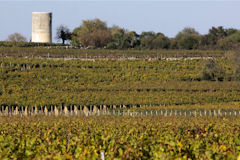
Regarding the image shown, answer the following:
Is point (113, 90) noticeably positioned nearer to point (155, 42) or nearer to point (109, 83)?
point (109, 83)

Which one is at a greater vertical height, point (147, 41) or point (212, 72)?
point (147, 41)

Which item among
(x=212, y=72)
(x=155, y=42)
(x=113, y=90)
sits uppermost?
(x=155, y=42)

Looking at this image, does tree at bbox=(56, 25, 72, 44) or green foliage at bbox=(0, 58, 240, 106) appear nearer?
green foliage at bbox=(0, 58, 240, 106)

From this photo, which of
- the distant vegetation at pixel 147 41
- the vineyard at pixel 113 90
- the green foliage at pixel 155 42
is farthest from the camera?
the green foliage at pixel 155 42

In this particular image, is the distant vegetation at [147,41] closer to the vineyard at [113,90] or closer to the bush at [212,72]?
the vineyard at [113,90]

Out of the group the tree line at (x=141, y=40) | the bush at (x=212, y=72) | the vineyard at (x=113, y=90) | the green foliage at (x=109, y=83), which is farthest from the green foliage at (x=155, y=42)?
the bush at (x=212, y=72)

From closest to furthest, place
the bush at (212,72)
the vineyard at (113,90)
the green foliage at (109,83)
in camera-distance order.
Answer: the vineyard at (113,90) < the green foliage at (109,83) < the bush at (212,72)

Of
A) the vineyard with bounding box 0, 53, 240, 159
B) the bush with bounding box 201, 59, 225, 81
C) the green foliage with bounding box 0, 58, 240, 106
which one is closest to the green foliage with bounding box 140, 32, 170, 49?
the vineyard with bounding box 0, 53, 240, 159

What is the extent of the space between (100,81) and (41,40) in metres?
40.3

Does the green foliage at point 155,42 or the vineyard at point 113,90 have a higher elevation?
the green foliage at point 155,42

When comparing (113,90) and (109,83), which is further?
(109,83)

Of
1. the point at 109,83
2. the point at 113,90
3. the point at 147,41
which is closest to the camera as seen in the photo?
the point at 113,90

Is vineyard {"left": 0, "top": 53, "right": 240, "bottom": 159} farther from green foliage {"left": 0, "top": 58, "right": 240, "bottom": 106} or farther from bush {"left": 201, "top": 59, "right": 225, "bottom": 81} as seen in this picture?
bush {"left": 201, "top": 59, "right": 225, "bottom": 81}

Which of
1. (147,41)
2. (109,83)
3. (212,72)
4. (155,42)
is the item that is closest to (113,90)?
(109,83)
